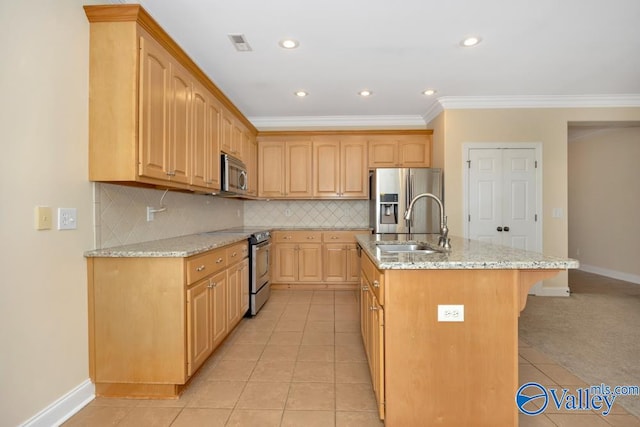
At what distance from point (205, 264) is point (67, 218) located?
0.84m

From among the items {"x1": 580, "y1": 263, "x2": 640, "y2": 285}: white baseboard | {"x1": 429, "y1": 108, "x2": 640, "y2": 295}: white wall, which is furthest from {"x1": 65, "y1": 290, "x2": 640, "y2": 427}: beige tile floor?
{"x1": 580, "y1": 263, "x2": 640, "y2": 285}: white baseboard

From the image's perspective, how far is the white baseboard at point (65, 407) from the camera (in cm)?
158

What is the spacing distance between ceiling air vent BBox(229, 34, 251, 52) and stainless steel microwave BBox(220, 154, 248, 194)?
3.30 ft

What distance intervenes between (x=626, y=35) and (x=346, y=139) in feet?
9.83

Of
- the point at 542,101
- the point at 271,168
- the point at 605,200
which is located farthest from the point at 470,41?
the point at 605,200

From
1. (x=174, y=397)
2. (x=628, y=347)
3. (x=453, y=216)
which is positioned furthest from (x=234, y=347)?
(x=628, y=347)

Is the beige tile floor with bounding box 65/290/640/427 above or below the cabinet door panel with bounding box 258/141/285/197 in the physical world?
below

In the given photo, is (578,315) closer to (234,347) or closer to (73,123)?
(234,347)

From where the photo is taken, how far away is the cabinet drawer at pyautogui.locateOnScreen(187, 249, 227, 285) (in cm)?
200

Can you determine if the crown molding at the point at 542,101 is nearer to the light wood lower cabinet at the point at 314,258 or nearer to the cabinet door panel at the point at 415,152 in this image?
the cabinet door panel at the point at 415,152

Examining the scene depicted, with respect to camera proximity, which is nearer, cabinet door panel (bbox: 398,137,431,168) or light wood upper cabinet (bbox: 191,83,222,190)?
light wood upper cabinet (bbox: 191,83,222,190)

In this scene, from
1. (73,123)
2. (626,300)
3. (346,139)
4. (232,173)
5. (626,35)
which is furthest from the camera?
(346,139)

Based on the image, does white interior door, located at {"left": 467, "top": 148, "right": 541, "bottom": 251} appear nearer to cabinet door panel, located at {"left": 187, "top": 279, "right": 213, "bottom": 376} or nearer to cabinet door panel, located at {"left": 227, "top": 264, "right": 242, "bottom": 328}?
cabinet door panel, located at {"left": 227, "top": 264, "right": 242, "bottom": 328}

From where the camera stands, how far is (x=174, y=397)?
193 centimetres
